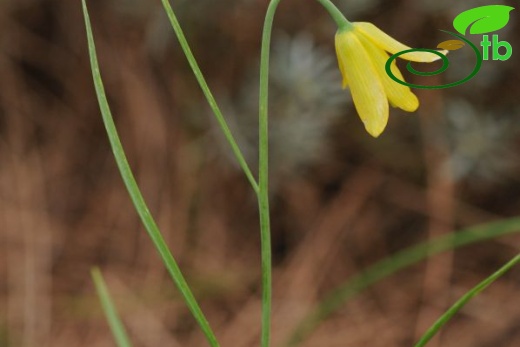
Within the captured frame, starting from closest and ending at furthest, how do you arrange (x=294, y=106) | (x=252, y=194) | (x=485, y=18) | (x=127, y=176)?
(x=127, y=176) → (x=485, y=18) → (x=294, y=106) → (x=252, y=194)

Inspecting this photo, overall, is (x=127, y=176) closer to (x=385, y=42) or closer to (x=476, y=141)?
(x=385, y=42)

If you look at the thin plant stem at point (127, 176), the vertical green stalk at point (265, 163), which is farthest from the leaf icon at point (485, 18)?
the thin plant stem at point (127, 176)

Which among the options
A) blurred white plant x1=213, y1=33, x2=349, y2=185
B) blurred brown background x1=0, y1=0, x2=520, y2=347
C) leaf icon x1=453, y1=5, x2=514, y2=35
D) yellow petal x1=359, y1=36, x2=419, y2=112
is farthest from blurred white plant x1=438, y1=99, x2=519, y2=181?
yellow petal x1=359, y1=36, x2=419, y2=112

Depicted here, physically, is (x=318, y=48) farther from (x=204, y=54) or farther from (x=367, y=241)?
(x=367, y=241)

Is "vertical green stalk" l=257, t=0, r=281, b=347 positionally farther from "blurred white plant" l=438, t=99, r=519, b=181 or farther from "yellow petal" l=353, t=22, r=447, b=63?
"blurred white plant" l=438, t=99, r=519, b=181

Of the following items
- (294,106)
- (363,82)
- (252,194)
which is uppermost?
(363,82)

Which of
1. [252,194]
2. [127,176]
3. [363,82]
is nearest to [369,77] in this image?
[363,82]

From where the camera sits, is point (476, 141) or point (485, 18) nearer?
point (485, 18)
